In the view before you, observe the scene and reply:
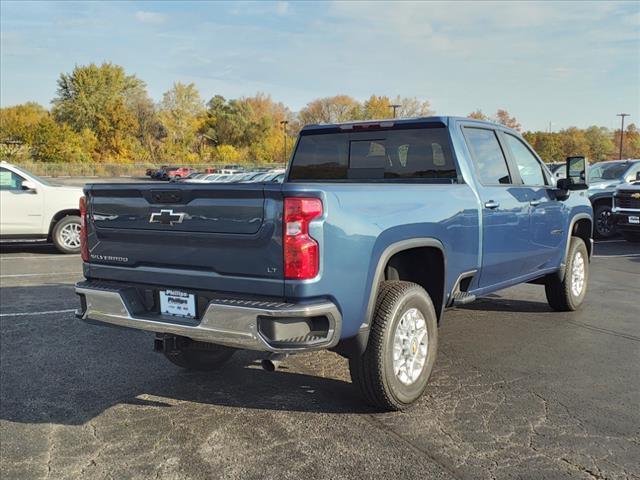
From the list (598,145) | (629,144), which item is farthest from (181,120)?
(629,144)

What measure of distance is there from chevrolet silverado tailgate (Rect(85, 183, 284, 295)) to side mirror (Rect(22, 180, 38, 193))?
8196 mm

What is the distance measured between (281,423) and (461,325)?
299cm

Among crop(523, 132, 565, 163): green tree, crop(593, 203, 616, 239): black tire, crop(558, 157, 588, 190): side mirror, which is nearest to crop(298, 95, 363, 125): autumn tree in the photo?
crop(523, 132, 565, 163): green tree

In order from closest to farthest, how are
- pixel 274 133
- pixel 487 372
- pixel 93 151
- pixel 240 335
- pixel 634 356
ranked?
pixel 240 335 → pixel 487 372 → pixel 634 356 → pixel 93 151 → pixel 274 133

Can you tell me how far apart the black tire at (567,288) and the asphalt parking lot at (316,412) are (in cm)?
46

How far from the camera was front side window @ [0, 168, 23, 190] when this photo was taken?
444 inches

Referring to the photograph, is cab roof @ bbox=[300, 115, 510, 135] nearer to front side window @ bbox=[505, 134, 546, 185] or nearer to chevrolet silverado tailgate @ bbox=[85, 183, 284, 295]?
front side window @ bbox=[505, 134, 546, 185]

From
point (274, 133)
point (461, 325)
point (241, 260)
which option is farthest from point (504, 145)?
point (274, 133)

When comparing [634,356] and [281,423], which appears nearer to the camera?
[281,423]

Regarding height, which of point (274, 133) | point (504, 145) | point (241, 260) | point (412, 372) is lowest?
point (412, 372)

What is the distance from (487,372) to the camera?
4746 millimetres

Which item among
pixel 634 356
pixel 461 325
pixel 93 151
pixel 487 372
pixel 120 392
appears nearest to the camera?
pixel 120 392

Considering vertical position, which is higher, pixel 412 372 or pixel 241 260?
pixel 241 260

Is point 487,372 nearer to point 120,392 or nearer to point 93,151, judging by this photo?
point 120,392
